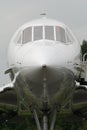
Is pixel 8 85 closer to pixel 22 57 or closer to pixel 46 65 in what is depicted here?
pixel 22 57

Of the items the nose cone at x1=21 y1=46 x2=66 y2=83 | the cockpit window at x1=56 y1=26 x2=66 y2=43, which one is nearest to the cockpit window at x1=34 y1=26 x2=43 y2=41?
the cockpit window at x1=56 y1=26 x2=66 y2=43

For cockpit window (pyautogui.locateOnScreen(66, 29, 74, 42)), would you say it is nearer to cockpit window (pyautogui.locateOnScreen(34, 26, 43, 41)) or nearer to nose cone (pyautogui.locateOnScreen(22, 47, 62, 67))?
cockpit window (pyautogui.locateOnScreen(34, 26, 43, 41))

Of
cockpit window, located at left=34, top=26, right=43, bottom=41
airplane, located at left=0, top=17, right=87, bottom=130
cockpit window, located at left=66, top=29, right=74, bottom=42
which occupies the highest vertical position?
cockpit window, located at left=34, top=26, right=43, bottom=41

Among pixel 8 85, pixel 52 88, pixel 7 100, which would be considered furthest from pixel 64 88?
pixel 7 100

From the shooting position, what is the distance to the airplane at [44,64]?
48.9 feet

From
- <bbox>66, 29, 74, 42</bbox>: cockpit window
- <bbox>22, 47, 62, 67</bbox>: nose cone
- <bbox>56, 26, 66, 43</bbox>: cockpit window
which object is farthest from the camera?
<bbox>66, 29, 74, 42</bbox>: cockpit window

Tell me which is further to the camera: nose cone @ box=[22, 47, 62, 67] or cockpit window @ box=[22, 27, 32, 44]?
cockpit window @ box=[22, 27, 32, 44]

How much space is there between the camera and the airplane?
48.9 feet

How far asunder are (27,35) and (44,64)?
8.76 ft

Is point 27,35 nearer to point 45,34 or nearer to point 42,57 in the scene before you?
point 45,34

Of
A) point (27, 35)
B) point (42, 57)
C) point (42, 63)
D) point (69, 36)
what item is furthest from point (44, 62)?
point (69, 36)

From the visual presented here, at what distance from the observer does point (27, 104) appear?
55.9 ft

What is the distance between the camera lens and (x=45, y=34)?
54.0ft

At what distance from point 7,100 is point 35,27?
4.09 m
